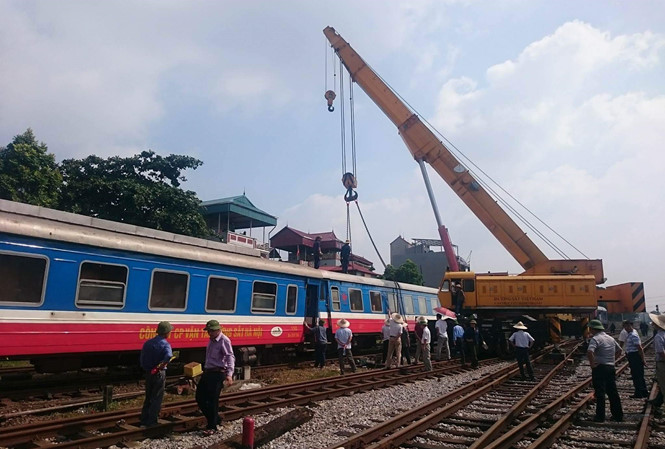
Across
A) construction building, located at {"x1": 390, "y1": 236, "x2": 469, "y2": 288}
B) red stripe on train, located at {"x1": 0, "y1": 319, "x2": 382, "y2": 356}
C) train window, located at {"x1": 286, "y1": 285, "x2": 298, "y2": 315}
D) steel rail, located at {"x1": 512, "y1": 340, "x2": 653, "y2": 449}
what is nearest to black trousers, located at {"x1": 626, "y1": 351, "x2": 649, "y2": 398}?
steel rail, located at {"x1": 512, "y1": 340, "x2": 653, "y2": 449}

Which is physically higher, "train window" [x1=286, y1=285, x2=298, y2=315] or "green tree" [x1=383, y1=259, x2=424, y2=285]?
"green tree" [x1=383, y1=259, x2=424, y2=285]

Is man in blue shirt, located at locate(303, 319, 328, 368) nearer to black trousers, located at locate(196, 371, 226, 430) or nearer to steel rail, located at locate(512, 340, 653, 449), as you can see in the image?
steel rail, located at locate(512, 340, 653, 449)

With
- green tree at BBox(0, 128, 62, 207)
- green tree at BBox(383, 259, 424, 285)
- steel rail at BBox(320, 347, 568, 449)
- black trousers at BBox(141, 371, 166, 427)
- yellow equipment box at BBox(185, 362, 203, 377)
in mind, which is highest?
green tree at BBox(0, 128, 62, 207)

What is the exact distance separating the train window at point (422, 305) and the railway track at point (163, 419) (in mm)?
11879

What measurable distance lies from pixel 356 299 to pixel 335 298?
1441mm

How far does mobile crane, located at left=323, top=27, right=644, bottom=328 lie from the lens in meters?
16.3

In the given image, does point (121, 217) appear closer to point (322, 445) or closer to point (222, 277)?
point (222, 277)

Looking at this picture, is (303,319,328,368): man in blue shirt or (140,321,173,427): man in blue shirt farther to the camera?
(303,319,328,368): man in blue shirt

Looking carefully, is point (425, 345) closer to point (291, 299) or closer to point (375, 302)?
point (291, 299)

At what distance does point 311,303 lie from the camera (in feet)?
47.3

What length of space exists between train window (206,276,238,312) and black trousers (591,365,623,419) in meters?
7.65

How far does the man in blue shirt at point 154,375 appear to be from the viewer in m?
6.01

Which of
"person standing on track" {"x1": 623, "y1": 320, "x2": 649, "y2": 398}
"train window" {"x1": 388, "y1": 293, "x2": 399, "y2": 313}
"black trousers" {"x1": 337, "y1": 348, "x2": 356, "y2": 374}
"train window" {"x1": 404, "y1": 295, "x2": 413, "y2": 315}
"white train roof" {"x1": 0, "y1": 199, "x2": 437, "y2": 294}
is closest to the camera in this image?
"white train roof" {"x1": 0, "y1": 199, "x2": 437, "y2": 294}

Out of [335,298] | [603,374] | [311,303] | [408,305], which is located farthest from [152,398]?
[408,305]
